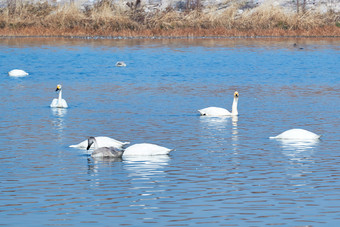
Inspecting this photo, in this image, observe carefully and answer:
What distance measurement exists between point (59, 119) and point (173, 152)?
19.2ft

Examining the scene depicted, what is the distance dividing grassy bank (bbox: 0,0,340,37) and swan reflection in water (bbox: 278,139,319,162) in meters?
41.0

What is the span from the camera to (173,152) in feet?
49.8

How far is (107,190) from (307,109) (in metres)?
11.4

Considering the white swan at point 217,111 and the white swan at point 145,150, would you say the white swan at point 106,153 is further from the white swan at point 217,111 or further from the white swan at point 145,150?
the white swan at point 217,111

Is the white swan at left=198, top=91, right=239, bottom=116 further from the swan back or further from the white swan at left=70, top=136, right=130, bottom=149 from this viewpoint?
the swan back

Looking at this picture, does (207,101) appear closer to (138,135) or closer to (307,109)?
(307,109)

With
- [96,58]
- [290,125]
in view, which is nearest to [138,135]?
[290,125]

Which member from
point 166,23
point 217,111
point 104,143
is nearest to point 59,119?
point 217,111

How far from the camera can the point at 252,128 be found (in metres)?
18.5

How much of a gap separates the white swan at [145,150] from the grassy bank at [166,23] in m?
42.7

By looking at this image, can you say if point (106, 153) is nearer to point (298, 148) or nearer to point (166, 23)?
point (298, 148)

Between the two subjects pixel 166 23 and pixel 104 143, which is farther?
pixel 166 23

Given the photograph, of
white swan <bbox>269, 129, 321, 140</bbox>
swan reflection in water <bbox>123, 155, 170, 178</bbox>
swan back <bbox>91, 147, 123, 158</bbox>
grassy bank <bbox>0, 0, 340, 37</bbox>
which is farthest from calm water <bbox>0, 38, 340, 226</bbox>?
grassy bank <bbox>0, 0, 340, 37</bbox>

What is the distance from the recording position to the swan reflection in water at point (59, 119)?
18234 millimetres
